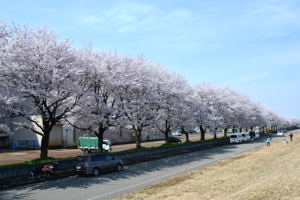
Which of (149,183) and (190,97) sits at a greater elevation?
(190,97)

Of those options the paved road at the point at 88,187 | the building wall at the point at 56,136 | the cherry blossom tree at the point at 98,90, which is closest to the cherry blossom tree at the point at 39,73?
the cherry blossom tree at the point at 98,90

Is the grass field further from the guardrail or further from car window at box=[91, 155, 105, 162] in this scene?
the guardrail

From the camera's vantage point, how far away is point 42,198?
1563 centimetres

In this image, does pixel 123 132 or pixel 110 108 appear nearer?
pixel 110 108

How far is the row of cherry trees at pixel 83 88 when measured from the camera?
77.4ft

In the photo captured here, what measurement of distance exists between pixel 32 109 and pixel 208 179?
1608cm

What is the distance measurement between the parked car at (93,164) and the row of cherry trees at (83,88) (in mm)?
5265

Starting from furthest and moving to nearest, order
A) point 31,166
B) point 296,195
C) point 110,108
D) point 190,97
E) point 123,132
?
point 123,132
point 190,97
point 110,108
point 31,166
point 296,195

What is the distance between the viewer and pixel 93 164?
2295 cm

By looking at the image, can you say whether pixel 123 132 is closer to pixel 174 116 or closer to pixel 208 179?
pixel 174 116

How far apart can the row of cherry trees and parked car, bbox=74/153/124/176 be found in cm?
527

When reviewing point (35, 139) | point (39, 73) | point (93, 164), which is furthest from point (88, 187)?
point (35, 139)

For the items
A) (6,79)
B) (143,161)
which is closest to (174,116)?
(143,161)

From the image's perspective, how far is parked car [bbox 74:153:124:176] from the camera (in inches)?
889
